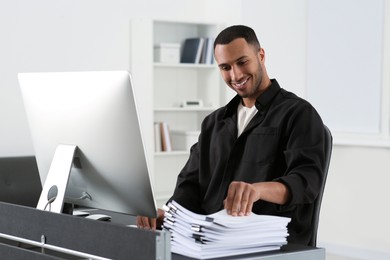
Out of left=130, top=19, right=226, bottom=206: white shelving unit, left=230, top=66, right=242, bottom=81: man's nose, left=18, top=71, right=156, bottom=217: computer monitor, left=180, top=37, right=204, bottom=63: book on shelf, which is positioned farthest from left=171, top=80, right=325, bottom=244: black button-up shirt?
left=180, top=37, right=204, bottom=63: book on shelf

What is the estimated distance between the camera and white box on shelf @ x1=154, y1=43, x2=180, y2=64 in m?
6.53

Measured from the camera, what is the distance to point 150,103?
6.42 metres

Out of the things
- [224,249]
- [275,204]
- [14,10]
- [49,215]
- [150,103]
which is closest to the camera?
[224,249]

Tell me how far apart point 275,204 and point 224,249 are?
53 cm

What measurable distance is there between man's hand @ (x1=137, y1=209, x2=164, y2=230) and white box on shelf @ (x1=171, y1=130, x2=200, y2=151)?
14.1ft

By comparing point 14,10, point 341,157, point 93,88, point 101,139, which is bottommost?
point 341,157

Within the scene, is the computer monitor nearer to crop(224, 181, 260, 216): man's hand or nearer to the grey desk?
the grey desk

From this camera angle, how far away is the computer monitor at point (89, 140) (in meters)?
1.97

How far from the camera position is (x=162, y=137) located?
6.59 metres

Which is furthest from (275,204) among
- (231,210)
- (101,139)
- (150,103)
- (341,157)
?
(150,103)

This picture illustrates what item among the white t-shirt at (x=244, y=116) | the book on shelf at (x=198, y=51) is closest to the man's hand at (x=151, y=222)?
the white t-shirt at (x=244, y=116)

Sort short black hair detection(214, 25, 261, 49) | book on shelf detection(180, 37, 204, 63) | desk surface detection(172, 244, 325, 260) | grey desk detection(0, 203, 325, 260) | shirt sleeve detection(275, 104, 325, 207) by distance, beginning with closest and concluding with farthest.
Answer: grey desk detection(0, 203, 325, 260)
desk surface detection(172, 244, 325, 260)
shirt sleeve detection(275, 104, 325, 207)
short black hair detection(214, 25, 261, 49)
book on shelf detection(180, 37, 204, 63)

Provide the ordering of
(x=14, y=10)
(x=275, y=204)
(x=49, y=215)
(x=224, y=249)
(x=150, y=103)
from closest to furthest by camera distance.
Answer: (x=224, y=249), (x=49, y=215), (x=275, y=204), (x=14, y=10), (x=150, y=103)

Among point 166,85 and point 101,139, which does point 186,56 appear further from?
point 101,139
